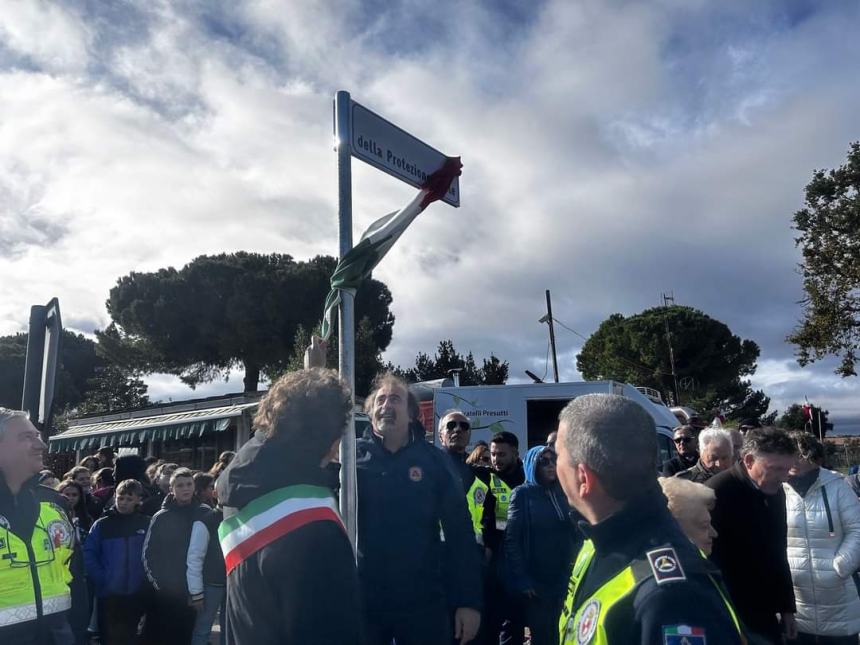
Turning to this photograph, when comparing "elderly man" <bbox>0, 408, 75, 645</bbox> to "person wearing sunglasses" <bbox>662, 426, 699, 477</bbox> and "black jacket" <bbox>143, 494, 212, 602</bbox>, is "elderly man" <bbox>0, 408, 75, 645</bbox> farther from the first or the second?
"person wearing sunglasses" <bbox>662, 426, 699, 477</bbox>

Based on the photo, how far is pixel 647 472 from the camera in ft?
5.09

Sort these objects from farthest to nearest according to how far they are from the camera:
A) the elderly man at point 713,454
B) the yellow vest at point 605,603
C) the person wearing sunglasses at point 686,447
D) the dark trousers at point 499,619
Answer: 1. the person wearing sunglasses at point 686,447
2. the dark trousers at point 499,619
3. the elderly man at point 713,454
4. the yellow vest at point 605,603

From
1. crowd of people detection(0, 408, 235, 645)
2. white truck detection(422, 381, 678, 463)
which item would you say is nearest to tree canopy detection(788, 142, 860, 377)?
white truck detection(422, 381, 678, 463)

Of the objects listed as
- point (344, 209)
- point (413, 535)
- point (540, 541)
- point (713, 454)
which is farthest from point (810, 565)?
point (344, 209)

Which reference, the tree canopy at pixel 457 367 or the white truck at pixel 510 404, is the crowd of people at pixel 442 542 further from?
the tree canopy at pixel 457 367

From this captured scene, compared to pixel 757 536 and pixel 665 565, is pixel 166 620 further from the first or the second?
pixel 665 565

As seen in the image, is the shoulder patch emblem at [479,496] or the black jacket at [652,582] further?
the shoulder patch emblem at [479,496]

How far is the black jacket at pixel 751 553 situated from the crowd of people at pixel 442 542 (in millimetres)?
10

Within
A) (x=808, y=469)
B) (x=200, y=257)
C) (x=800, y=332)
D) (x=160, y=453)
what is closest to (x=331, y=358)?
(x=160, y=453)

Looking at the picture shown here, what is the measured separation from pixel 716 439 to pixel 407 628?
244 cm

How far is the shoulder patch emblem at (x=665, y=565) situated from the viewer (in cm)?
133

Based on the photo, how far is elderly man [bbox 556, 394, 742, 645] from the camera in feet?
4.24

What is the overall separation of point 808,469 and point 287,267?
114 ft

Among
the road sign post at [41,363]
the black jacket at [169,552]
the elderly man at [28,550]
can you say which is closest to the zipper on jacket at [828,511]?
the elderly man at [28,550]
